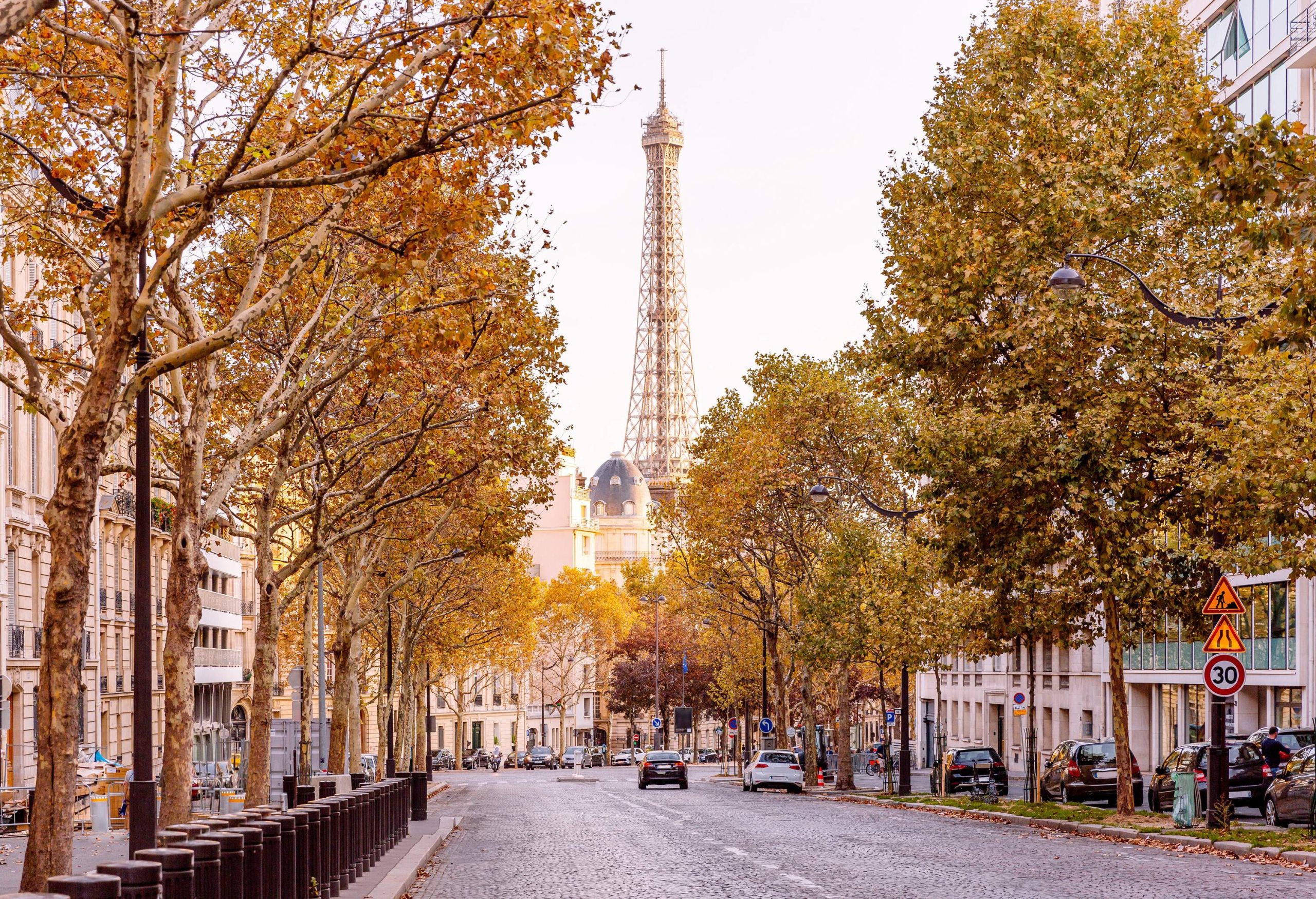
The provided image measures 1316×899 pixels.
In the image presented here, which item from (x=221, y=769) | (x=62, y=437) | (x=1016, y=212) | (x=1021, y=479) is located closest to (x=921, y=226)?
(x=1016, y=212)

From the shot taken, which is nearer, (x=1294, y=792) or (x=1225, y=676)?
(x=1225, y=676)

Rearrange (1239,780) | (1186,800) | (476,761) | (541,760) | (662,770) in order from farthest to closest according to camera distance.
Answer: (476,761), (541,760), (662,770), (1239,780), (1186,800)

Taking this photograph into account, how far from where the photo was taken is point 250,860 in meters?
11.2

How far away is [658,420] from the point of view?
184m

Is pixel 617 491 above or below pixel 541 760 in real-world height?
above

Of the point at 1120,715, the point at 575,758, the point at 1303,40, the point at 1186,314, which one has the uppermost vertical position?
the point at 1303,40

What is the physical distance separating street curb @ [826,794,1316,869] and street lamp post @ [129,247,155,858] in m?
11.8

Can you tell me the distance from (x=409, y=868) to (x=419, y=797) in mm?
13423

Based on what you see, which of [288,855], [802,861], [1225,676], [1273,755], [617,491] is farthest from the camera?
[617,491]

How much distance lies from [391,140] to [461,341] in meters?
3.06

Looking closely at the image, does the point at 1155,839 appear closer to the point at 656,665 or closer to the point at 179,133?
the point at 179,133

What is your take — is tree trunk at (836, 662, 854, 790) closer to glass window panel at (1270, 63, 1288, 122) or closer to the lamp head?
glass window panel at (1270, 63, 1288, 122)

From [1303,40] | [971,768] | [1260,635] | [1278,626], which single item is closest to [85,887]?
[971,768]

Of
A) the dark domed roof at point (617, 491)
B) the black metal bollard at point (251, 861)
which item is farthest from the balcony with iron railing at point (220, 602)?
the dark domed roof at point (617, 491)
